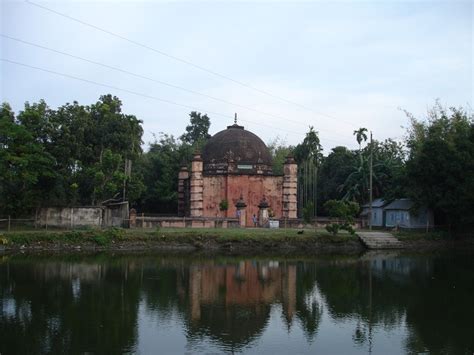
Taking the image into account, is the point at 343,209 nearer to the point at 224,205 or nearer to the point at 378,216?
the point at 224,205

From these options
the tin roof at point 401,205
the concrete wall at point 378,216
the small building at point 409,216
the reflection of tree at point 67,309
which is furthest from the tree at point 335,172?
the reflection of tree at point 67,309

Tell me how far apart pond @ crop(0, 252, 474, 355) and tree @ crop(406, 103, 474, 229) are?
35.0 ft

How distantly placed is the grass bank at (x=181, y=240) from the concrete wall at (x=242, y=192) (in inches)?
284

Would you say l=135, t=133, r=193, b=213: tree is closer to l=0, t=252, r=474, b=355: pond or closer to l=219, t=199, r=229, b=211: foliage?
l=219, t=199, r=229, b=211: foliage

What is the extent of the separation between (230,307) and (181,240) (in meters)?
16.2

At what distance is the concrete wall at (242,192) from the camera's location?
134ft

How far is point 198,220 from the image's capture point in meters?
35.9

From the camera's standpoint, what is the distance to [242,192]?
41.2 metres

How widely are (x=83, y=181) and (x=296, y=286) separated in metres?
20.3

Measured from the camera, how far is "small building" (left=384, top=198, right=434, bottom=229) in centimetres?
3847

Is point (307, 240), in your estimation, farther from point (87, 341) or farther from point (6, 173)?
point (87, 341)

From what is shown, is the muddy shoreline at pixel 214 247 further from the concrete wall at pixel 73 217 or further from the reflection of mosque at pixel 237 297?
the reflection of mosque at pixel 237 297

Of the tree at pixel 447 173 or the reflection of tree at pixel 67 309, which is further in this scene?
the tree at pixel 447 173

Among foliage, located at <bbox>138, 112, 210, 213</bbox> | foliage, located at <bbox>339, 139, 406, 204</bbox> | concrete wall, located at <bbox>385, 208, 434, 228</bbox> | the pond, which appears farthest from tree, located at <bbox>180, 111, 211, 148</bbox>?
the pond
